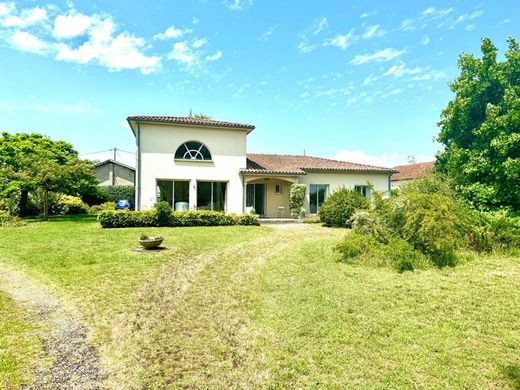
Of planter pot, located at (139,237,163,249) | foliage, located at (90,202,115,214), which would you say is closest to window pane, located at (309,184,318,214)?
planter pot, located at (139,237,163,249)

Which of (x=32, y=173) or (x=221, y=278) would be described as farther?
(x=32, y=173)

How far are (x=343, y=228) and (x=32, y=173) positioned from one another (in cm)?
2006

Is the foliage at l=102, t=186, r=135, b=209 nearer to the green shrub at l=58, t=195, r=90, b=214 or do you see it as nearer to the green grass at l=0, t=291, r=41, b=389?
the green shrub at l=58, t=195, r=90, b=214

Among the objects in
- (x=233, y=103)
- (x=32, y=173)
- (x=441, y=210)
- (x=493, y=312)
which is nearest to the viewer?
(x=493, y=312)

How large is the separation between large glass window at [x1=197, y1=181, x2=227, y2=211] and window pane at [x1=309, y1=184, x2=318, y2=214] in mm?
6852

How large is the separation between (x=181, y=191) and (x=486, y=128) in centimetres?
1819

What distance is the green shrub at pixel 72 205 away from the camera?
26.3 meters

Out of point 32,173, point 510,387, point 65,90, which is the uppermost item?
point 65,90

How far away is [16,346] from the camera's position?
4477mm

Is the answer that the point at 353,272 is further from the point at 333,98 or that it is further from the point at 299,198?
the point at 333,98

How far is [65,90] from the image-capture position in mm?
17562

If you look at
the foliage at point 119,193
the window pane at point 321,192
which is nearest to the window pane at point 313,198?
the window pane at point 321,192

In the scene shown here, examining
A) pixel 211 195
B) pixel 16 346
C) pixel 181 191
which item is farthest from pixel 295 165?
pixel 16 346

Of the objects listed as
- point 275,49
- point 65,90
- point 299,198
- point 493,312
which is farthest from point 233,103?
point 493,312
